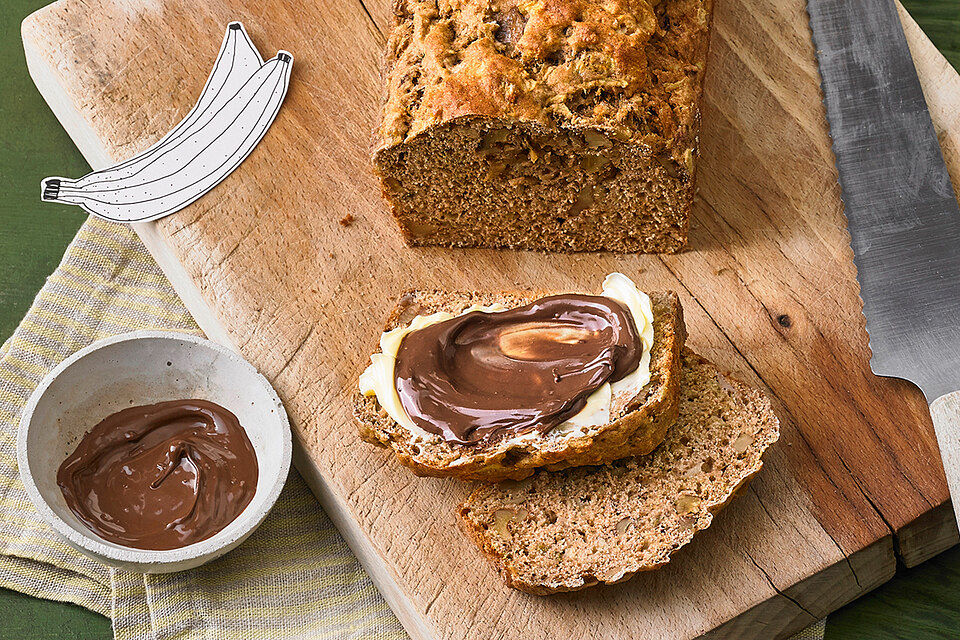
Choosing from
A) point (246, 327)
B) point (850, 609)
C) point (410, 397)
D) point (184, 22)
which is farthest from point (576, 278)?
point (184, 22)

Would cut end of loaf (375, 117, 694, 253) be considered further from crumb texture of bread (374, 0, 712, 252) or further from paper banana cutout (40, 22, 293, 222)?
paper banana cutout (40, 22, 293, 222)

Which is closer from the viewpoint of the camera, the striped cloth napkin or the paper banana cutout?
the striped cloth napkin

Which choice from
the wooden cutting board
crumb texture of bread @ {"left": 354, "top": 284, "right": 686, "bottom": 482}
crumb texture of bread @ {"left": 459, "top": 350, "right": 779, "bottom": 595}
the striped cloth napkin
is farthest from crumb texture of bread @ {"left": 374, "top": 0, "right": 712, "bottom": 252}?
the striped cloth napkin

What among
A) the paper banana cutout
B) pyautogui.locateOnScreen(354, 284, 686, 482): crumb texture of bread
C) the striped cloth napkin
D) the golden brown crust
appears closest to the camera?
pyautogui.locateOnScreen(354, 284, 686, 482): crumb texture of bread

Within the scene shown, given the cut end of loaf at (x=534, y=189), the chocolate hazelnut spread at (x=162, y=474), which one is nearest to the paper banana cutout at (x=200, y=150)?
the cut end of loaf at (x=534, y=189)

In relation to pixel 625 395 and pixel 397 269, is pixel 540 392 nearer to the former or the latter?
pixel 625 395

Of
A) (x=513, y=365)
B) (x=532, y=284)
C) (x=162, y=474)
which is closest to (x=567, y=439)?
(x=513, y=365)

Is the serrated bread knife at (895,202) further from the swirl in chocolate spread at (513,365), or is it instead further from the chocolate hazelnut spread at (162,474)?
the chocolate hazelnut spread at (162,474)
